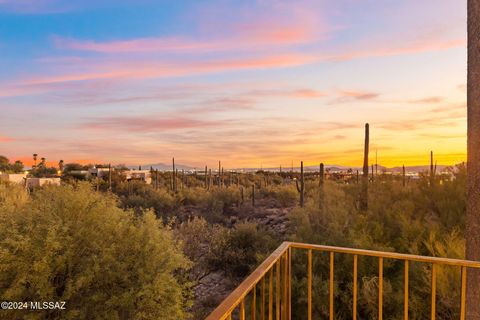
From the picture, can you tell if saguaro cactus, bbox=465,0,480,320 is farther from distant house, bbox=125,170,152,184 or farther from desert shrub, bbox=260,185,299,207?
distant house, bbox=125,170,152,184

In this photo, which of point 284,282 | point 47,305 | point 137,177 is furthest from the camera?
point 137,177

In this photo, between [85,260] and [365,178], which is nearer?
[85,260]

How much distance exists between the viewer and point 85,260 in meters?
5.73

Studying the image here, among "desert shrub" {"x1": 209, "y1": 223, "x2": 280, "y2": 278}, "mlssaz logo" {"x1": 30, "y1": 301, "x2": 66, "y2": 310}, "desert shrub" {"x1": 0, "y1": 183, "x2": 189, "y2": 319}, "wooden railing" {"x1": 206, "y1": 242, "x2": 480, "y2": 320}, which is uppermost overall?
"wooden railing" {"x1": 206, "y1": 242, "x2": 480, "y2": 320}

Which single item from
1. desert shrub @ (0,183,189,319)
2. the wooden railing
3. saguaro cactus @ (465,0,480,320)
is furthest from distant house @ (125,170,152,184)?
the wooden railing

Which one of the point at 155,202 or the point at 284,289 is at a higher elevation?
the point at 284,289

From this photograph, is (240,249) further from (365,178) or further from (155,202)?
(155,202)

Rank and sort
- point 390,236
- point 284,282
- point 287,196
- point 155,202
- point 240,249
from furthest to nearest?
point 287,196, point 155,202, point 240,249, point 390,236, point 284,282

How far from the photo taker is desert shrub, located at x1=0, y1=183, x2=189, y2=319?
5312mm

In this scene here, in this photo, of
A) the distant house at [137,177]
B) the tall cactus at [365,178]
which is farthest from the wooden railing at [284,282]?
the distant house at [137,177]

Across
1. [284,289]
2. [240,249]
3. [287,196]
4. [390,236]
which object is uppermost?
[284,289]

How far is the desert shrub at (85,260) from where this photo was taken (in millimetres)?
5312

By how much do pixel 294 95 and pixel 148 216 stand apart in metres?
7.12

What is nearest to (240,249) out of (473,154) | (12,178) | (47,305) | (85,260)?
(85,260)
